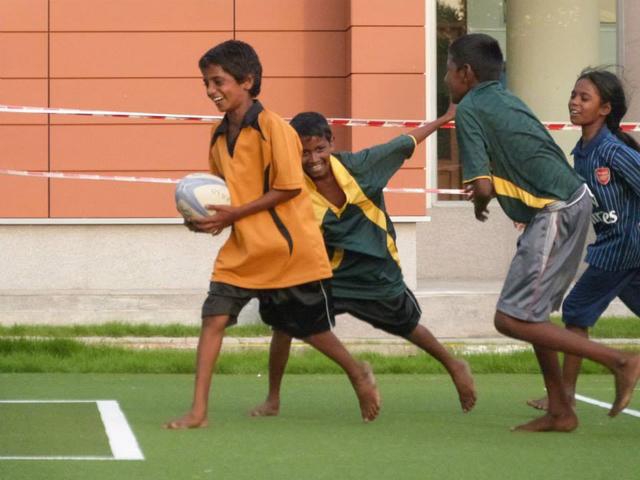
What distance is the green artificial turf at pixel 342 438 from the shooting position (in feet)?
19.6

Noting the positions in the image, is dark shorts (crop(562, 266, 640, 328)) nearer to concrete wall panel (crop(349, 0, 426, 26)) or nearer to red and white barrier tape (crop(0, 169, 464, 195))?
red and white barrier tape (crop(0, 169, 464, 195))

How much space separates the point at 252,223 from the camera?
288 inches

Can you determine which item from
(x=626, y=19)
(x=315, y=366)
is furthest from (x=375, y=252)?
(x=626, y=19)

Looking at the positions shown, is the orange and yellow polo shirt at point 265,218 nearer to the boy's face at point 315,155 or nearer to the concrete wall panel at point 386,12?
the boy's face at point 315,155

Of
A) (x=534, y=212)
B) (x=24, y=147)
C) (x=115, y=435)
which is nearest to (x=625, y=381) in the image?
(x=534, y=212)

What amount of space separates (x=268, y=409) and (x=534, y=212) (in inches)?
68.2

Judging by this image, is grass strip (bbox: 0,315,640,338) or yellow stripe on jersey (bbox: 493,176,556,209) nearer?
yellow stripe on jersey (bbox: 493,176,556,209)

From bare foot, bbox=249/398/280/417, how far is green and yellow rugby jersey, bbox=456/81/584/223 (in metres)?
1.61

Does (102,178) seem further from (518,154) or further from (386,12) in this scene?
(518,154)

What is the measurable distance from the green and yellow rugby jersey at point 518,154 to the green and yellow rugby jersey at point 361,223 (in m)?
0.95

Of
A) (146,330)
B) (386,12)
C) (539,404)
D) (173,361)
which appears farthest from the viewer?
(386,12)

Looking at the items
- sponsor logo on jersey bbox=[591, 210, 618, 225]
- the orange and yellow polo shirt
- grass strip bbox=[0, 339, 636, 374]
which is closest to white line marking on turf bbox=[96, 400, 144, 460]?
the orange and yellow polo shirt

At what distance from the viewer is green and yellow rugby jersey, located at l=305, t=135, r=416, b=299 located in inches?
314

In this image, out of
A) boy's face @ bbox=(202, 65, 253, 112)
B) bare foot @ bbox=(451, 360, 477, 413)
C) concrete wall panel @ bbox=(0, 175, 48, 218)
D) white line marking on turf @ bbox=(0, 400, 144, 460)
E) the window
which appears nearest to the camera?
white line marking on turf @ bbox=(0, 400, 144, 460)
